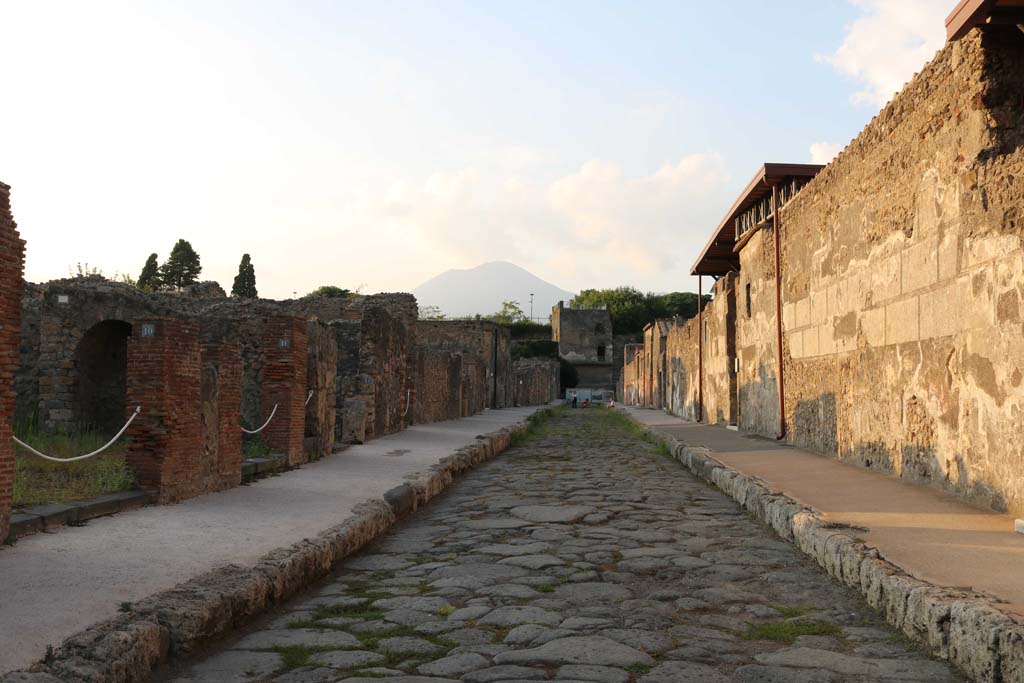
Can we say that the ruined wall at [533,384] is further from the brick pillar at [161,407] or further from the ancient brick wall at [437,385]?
the brick pillar at [161,407]

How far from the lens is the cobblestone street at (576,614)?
3.22 m

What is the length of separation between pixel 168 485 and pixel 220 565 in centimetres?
252

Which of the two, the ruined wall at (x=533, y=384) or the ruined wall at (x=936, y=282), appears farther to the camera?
the ruined wall at (x=533, y=384)

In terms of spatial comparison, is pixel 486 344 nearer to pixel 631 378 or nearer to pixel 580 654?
pixel 631 378

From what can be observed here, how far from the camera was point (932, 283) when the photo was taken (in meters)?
6.98

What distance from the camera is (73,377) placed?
13.2 m

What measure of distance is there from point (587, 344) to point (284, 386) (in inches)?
2162

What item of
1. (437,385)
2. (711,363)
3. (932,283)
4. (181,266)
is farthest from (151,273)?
(932,283)

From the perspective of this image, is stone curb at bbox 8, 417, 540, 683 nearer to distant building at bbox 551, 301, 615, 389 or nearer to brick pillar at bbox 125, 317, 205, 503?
brick pillar at bbox 125, 317, 205, 503

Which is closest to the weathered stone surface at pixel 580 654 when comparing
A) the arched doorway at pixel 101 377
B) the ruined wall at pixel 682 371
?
the arched doorway at pixel 101 377

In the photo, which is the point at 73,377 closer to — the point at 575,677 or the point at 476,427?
the point at 476,427

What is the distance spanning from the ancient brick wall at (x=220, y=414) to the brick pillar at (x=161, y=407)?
1.24 feet

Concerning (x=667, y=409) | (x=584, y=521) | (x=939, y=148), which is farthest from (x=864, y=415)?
(x=667, y=409)

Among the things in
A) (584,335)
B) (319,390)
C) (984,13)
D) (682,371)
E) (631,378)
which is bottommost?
(319,390)
